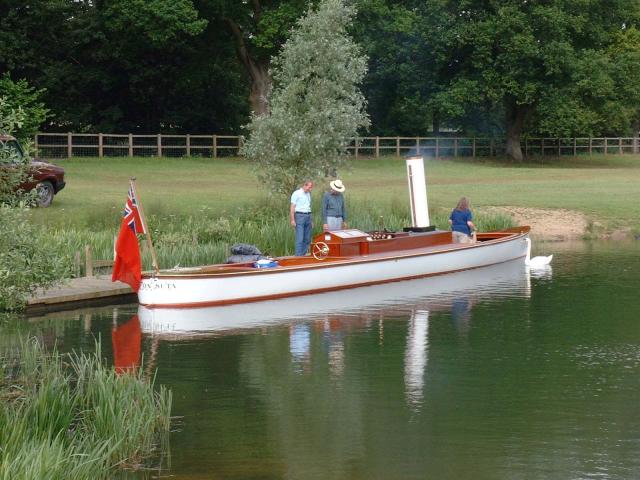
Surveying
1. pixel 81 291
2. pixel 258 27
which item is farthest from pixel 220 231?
→ pixel 258 27

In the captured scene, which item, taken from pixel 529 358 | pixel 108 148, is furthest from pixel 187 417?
pixel 108 148

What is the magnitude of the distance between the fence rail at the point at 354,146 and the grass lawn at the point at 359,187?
73.6 inches

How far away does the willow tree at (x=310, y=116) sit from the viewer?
3369cm

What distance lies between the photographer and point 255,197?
3975cm

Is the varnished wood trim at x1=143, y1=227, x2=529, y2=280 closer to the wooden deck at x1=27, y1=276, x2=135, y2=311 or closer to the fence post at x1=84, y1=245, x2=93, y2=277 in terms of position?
the wooden deck at x1=27, y1=276, x2=135, y2=311

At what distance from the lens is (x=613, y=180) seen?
Answer: 54375 mm

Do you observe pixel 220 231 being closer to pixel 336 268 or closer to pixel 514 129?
pixel 336 268

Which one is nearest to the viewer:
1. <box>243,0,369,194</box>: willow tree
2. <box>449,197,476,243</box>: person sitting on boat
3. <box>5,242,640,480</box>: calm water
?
<box>5,242,640,480</box>: calm water

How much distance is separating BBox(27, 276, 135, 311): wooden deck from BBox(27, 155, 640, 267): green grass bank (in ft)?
7.02

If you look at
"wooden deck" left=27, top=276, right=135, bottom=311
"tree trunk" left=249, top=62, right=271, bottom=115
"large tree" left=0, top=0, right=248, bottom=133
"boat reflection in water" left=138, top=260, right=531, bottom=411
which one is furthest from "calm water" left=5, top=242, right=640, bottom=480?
"large tree" left=0, top=0, right=248, bottom=133

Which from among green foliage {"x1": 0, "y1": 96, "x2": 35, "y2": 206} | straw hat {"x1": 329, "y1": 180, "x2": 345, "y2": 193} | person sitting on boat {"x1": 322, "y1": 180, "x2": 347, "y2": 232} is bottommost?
person sitting on boat {"x1": 322, "y1": 180, "x2": 347, "y2": 232}

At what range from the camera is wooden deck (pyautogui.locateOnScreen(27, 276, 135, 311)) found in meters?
22.2

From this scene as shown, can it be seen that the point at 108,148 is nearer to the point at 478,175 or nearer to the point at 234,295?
the point at 478,175

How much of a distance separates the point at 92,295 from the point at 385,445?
11736 millimetres
